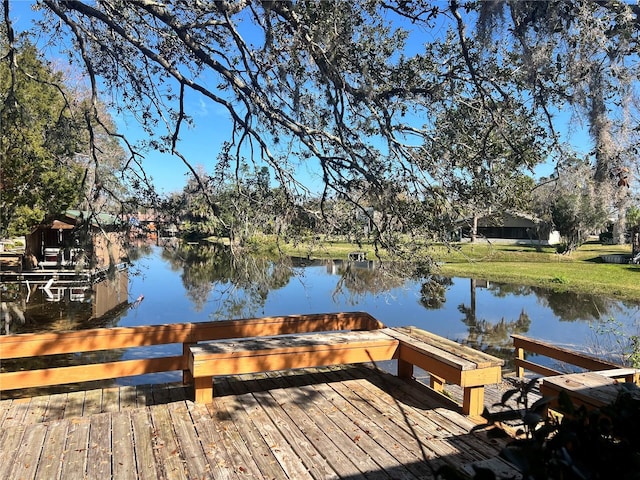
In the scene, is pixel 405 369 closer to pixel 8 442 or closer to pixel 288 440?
pixel 288 440

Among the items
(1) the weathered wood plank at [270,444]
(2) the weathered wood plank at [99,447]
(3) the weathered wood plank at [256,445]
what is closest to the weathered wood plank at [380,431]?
(1) the weathered wood plank at [270,444]

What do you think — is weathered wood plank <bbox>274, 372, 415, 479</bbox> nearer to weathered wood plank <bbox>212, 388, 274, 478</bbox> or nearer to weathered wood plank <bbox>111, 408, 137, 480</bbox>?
weathered wood plank <bbox>212, 388, 274, 478</bbox>

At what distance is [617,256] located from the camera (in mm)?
28391

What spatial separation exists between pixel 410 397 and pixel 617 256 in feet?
98.5

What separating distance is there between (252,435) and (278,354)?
63cm

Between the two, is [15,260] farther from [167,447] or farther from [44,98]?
[167,447]

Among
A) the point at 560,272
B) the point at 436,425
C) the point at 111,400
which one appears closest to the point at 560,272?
the point at 560,272

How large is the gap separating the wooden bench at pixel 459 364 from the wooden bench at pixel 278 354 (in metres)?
0.19

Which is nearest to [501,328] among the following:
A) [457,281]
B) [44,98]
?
[457,281]

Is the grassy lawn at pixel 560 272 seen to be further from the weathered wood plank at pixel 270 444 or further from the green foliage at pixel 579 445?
the green foliage at pixel 579 445

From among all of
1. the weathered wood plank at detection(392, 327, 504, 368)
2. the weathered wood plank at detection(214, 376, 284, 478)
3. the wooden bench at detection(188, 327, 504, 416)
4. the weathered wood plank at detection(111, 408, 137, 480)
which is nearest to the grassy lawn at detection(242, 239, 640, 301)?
the weathered wood plank at detection(392, 327, 504, 368)

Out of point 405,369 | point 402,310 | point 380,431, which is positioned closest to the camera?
point 380,431

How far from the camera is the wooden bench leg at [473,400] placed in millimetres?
3287

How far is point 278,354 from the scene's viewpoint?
11.4ft
